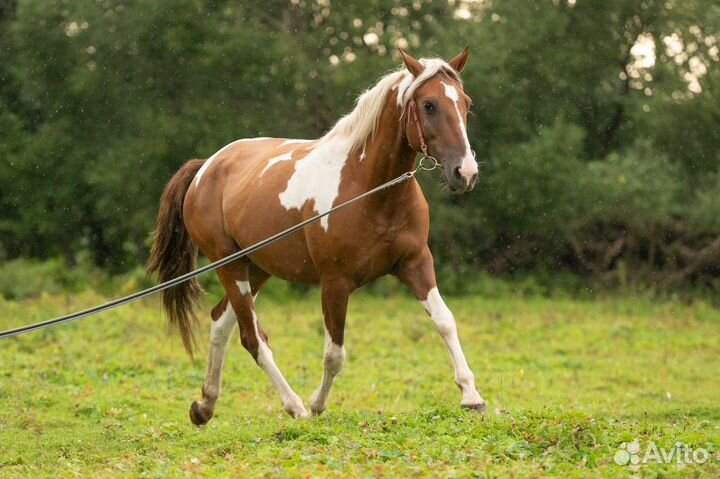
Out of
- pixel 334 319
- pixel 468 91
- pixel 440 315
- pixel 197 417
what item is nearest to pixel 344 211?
pixel 334 319

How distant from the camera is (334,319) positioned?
23.5 ft

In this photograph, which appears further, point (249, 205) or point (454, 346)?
point (249, 205)

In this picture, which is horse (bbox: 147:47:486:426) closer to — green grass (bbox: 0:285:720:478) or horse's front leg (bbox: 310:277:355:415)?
horse's front leg (bbox: 310:277:355:415)

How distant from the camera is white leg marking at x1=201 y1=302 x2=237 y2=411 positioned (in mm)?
8227

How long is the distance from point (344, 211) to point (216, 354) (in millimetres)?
2061

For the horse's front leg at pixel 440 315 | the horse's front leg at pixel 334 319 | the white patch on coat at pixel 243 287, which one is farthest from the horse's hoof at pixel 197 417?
the horse's front leg at pixel 440 315

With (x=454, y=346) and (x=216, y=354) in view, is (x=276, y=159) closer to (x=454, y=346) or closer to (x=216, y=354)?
(x=216, y=354)

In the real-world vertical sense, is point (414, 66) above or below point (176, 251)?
above

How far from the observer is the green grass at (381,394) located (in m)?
5.73

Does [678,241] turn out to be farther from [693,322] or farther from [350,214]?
[350,214]

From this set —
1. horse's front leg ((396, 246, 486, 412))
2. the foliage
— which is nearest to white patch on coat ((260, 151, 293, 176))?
horse's front leg ((396, 246, 486, 412))

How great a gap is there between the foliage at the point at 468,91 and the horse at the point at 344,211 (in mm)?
8973

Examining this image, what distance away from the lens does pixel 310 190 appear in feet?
24.1

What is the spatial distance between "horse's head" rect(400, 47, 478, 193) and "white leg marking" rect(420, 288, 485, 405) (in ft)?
2.83
